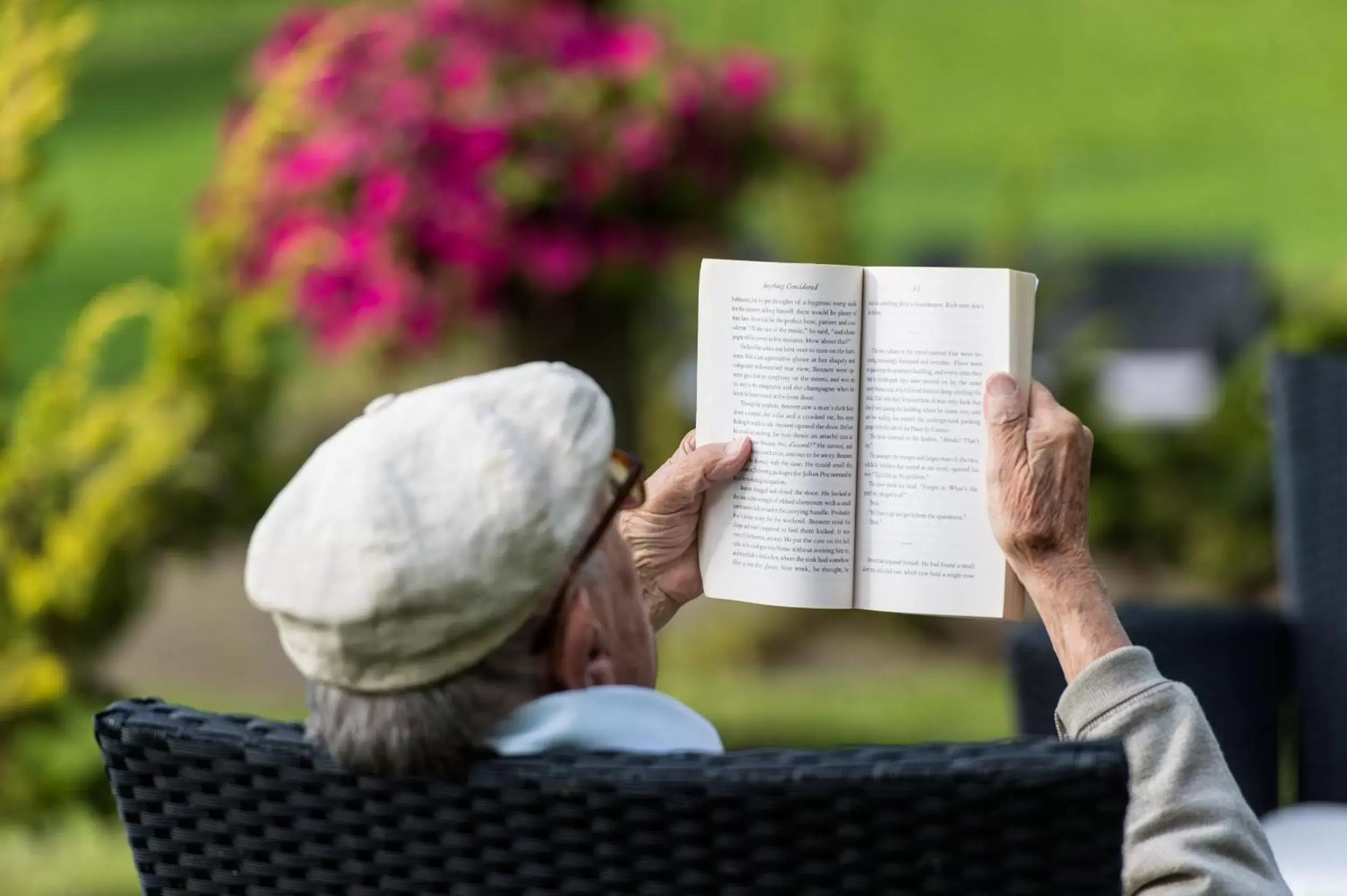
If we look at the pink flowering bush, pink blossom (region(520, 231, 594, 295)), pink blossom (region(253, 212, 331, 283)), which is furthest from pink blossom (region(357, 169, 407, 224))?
pink blossom (region(520, 231, 594, 295))

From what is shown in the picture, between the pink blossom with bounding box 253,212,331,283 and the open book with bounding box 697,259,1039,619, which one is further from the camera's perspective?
the pink blossom with bounding box 253,212,331,283

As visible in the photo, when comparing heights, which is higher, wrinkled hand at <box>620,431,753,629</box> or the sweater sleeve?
wrinkled hand at <box>620,431,753,629</box>

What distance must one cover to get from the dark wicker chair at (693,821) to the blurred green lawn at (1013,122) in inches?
313

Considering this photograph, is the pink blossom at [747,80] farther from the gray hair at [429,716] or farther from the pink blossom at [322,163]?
the gray hair at [429,716]

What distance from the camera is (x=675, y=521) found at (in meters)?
1.55

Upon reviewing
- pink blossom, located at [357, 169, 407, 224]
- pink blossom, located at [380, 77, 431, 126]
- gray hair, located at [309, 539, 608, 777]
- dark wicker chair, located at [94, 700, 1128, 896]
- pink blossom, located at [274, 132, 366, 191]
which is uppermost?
pink blossom, located at [380, 77, 431, 126]

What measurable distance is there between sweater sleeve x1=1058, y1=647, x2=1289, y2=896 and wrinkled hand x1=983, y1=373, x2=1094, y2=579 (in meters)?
0.14

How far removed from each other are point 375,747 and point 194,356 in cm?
264

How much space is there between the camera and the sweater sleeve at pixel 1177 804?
4.18 ft

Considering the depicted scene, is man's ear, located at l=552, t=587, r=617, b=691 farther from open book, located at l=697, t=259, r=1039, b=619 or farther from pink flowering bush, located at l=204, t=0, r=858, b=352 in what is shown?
pink flowering bush, located at l=204, t=0, r=858, b=352

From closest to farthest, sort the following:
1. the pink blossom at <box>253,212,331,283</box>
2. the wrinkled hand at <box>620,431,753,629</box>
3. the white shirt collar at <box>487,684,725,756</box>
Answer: the white shirt collar at <box>487,684,725,756</box> < the wrinkled hand at <box>620,431,753,629</box> < the pink blossom at <box>253,212,331,283</box>

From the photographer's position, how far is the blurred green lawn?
9.27 meters

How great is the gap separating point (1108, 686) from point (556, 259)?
9.25 feet

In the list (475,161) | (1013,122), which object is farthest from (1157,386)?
(1013,122)
